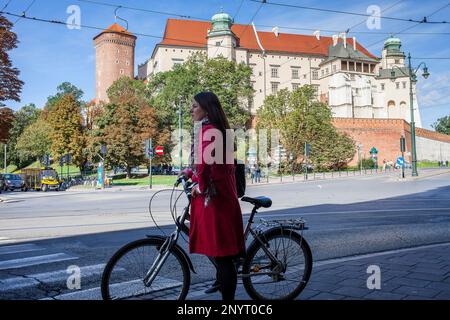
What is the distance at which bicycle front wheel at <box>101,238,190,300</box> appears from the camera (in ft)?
11.4

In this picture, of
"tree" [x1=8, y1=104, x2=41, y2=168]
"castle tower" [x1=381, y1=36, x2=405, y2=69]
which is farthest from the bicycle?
"castle tower" [x1=381, y1=36, x2=405, y2=69]

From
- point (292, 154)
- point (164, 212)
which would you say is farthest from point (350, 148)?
point (164, 212)

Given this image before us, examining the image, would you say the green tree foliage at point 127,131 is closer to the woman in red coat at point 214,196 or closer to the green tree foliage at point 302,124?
the green tree foliage at point 302,124

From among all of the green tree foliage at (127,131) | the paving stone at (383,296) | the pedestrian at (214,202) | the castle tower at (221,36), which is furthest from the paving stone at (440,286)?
the castle tower at (221,36)

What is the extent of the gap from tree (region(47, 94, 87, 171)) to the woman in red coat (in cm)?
5884

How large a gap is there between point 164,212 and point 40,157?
6930 centimetres

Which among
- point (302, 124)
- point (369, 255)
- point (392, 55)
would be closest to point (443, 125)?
point (392, 55)

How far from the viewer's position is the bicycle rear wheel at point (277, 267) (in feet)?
13.1

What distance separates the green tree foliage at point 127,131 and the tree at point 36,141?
23.5m

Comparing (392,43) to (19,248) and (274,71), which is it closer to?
(274,71)

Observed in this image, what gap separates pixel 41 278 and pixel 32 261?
1078 mm

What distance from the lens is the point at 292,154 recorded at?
4966 centimetres

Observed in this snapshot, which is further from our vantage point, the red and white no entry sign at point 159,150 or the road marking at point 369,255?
the red and white no entry sign at point 159,150

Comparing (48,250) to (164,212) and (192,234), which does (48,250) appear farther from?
(164,212)
